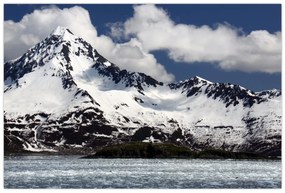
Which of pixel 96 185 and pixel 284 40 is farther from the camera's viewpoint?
pixel 96 185

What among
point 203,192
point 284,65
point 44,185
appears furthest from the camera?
point 44,185

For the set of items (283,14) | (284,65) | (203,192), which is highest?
(283,14)

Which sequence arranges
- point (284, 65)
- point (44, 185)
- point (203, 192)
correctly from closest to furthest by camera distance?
point (284, 65), point (203, 192), point (44, 185)

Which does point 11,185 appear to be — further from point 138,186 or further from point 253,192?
point 253,192

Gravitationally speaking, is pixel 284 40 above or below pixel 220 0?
below

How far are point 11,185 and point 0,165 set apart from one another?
29500 millimetres

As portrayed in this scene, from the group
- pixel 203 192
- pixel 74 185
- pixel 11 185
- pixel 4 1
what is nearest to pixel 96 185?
pixel 74 185

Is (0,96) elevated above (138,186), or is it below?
above

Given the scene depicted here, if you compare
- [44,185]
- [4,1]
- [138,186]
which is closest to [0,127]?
[4,1]

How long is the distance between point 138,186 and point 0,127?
3616 centimetres

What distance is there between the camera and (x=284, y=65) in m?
85.2

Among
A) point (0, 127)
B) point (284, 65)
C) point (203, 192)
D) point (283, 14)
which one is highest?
point (283, 14)

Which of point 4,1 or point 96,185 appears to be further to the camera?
point 96,185

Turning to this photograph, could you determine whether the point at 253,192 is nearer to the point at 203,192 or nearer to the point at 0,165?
the point at 203,192
